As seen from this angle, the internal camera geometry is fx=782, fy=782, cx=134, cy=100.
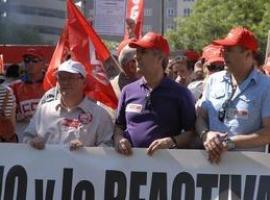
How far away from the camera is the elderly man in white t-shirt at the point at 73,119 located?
5.42 m

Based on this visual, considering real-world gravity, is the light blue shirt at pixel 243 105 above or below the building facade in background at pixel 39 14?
above

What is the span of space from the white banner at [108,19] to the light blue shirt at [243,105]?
643 cm

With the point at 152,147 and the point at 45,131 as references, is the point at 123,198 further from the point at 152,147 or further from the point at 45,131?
the point at 45,131

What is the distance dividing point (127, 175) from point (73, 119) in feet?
1.82

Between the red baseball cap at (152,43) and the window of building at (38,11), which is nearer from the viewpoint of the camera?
the red baseball cap at (152,43)

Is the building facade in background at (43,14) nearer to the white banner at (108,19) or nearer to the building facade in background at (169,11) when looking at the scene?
the building facade in background at (169,11)

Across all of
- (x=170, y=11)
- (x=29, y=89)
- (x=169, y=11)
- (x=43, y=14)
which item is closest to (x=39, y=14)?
(x=43, y=14)

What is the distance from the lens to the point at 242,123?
16.7ft

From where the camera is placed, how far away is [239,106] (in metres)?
5.13

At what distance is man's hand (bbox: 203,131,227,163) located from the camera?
500cm

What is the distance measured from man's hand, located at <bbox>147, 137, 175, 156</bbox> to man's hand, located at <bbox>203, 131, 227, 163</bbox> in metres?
0.24

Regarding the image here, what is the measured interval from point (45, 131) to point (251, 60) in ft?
4.93

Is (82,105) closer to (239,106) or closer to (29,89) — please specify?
(239,106)

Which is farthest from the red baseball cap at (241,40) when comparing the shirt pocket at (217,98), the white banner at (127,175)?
the white banner at (127,175)
